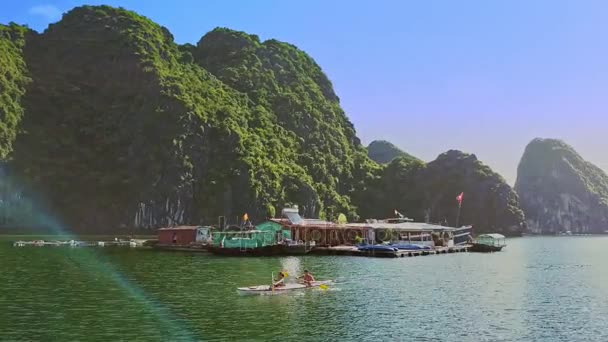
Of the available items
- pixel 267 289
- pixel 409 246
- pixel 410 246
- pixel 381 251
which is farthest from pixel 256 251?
pixel 267 289

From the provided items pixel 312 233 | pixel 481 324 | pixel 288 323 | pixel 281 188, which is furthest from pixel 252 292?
pixel 281 188

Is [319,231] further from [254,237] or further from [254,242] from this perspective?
[254,242]

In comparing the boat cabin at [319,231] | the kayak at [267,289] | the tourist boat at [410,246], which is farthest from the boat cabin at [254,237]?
the kayak at [267,289]

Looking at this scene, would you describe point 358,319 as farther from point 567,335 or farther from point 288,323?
point 567,335

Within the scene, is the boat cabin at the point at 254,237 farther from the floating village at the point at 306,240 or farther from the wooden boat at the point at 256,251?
the wooden boat at the point at 256,251

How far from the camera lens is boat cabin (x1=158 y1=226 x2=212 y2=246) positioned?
115m

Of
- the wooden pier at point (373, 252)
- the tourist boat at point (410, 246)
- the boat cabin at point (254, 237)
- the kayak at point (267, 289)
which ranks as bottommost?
the kayak at point (267, 289)

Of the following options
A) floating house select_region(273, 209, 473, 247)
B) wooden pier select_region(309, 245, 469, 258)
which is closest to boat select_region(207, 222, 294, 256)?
floating house select_region(273, 209, 473, 247)

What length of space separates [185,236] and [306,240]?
23603 mm

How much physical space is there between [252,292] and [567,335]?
22069 millimetres

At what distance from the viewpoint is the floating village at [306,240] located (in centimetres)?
9500

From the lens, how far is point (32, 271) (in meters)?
63.5

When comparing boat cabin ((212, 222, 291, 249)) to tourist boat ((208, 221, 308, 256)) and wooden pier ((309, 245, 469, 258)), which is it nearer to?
tourist boat ((208, 221, 308, 256))

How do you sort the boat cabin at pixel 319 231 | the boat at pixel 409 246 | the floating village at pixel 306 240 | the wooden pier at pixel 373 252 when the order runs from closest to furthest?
the wooden pier at pixel 373 252 < the floating village at pixel 306 240 < the boat at pixel 409 246 < the boat cabin at pixel 319 231
